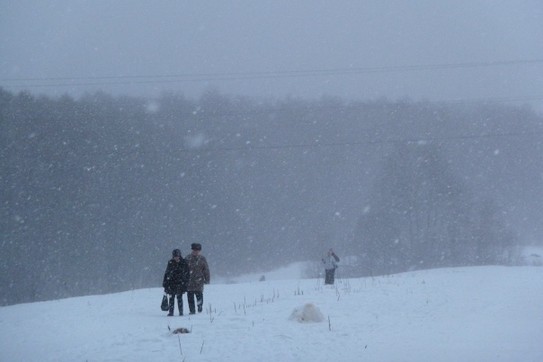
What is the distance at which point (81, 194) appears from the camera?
5612cm

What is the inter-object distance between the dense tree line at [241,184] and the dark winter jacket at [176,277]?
33.3m

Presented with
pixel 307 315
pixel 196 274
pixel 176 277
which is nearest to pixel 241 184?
pixel 196 274

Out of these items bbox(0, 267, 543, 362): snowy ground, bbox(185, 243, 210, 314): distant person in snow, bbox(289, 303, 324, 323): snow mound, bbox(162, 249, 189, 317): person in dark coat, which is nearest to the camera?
A: bbox(0, 267, 543, 362): snowy ground

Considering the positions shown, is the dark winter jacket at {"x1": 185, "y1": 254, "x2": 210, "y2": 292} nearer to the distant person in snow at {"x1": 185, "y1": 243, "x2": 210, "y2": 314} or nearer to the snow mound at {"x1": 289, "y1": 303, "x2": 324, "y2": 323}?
the distant person in snow at {"x1": 185, "y1": 243, "x2": 210, "y2": 314}

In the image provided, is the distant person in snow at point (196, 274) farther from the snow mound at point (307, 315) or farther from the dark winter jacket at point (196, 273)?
the snow mound at point (307, 315)

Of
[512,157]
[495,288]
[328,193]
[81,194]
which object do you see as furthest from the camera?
[328,193]

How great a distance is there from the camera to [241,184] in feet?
234

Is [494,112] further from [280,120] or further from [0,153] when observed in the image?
[0,153]

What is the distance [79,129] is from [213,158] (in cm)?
1773

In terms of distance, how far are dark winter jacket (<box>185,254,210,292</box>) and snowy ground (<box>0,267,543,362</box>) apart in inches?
29.1

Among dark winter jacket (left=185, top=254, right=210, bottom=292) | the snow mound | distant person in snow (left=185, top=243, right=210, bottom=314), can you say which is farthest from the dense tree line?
the snow mound

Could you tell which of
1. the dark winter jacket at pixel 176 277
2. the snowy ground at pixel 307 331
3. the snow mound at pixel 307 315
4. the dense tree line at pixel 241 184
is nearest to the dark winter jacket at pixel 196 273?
the dark winter jacket at pixel 176 277

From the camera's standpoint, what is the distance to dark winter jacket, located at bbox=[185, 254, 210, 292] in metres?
13.7

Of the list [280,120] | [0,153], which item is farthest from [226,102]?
[0,153]
